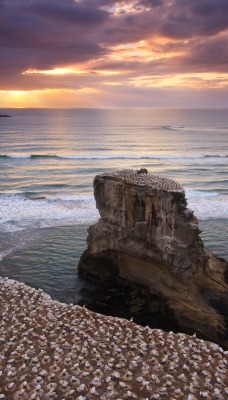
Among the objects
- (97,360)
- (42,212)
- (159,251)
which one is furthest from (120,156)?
(97,360)

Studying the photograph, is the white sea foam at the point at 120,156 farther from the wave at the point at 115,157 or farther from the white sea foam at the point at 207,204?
the white sea foam at the point at 207,204

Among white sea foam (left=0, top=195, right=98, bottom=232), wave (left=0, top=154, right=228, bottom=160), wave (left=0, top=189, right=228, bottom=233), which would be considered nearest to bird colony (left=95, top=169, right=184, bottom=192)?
wave (left=0, top=189, right=228, bottom=233)

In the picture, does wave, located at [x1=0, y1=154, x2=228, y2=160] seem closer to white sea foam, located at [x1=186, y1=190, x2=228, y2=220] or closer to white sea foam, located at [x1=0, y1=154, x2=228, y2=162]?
white sea foam, located at [x1=0, y1=154, x2=228, y2=162]

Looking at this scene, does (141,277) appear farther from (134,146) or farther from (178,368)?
(134,146)

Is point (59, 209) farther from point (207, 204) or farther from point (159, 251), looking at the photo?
point (159, 251)

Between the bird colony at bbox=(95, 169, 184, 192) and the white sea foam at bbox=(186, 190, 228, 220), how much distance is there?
1622 cm

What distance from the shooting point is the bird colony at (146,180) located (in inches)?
962

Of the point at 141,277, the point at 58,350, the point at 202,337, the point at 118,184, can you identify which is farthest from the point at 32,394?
the point at 118,184

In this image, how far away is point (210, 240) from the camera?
35.3 meters

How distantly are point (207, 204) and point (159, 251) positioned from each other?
22.9 m

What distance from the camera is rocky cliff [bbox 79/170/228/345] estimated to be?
23.5m

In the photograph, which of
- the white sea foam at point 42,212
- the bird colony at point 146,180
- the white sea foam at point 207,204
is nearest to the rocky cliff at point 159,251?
the bird colony at point 146,180

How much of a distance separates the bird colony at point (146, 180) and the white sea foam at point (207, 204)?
A: 16.2 m

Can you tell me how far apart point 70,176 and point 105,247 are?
35.5 meters
